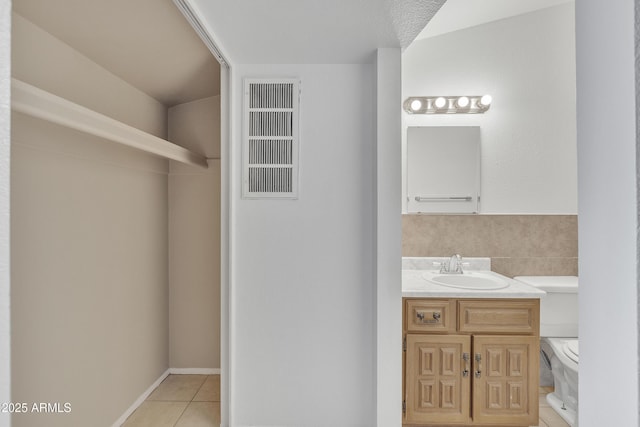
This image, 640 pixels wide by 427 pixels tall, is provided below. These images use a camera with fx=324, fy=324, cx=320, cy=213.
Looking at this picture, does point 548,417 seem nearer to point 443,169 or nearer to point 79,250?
point 443,169

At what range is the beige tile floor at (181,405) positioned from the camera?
2.02 meters

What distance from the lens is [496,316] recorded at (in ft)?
6.56

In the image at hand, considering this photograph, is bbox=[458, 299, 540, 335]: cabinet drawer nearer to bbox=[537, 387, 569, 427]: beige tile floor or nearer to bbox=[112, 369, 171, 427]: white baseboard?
bbox=[537, 387, 569, 427]: beige tile floor

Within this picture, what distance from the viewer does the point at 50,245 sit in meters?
1.42

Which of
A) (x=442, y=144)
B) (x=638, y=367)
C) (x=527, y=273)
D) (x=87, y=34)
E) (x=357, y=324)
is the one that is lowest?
(x=357, y=324)

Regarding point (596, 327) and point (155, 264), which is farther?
point (155, 264)

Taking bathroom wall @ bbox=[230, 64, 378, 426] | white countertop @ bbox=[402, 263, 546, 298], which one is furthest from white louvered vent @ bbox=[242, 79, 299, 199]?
white countertop @ bbox=[402, 263, 546, 298]

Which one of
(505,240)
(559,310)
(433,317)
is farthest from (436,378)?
(505,240)

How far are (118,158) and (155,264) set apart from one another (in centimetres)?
86

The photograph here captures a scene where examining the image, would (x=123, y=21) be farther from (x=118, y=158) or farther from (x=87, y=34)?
(x=118, y=158)

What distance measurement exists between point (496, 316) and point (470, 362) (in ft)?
1.07

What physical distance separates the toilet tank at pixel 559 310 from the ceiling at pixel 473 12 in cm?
199

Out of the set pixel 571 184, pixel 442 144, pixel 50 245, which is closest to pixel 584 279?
pixel 50 245
